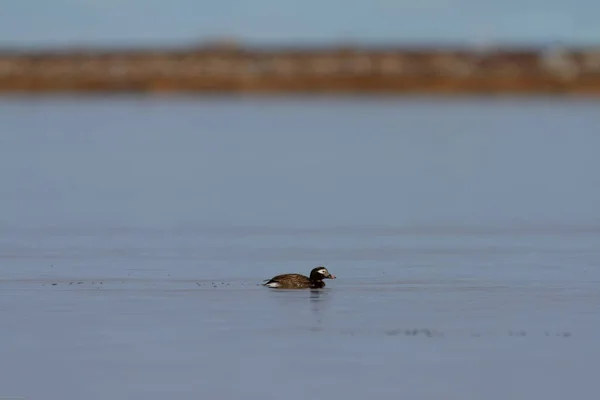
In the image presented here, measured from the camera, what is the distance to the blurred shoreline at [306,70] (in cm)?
10131

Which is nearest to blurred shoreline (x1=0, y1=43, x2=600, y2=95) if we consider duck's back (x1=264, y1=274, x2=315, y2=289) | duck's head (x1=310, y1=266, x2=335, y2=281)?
duck's head (x1=310, y1=266, x2=335, y2=281)

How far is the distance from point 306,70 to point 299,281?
306 ft

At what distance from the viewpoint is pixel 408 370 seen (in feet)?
43.9

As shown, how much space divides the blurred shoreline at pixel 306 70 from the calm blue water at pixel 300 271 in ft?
194

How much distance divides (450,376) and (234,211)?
1335cm

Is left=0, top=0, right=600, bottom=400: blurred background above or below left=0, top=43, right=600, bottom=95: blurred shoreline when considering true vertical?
below

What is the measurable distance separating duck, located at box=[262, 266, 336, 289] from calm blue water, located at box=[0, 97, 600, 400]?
0.16 m

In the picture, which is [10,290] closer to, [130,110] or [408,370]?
[408,370]

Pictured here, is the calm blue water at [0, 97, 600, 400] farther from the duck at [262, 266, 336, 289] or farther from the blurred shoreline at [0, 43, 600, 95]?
the blurred shoreline at [0, 43, 600, 95]

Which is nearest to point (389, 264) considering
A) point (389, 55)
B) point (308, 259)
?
point (308, 259)

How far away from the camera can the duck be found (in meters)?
17.5

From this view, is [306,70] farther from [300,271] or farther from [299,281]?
[299,281]

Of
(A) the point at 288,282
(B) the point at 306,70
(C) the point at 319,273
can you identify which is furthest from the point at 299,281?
(B) the point at 306,70

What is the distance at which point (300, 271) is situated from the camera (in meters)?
19.3
